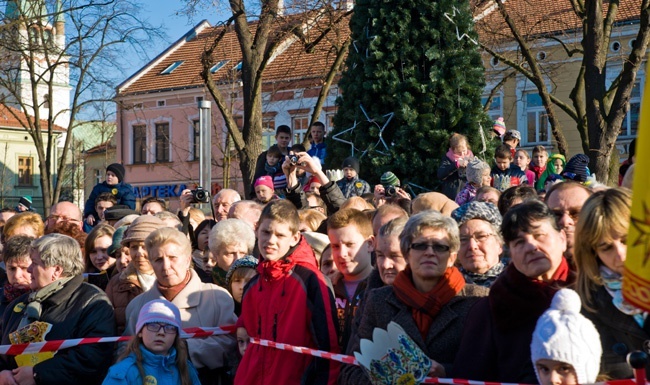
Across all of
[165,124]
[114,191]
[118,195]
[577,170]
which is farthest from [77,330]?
[165,124]

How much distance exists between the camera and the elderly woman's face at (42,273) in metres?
6.56

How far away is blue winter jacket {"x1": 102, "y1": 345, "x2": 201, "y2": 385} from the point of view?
5723mm

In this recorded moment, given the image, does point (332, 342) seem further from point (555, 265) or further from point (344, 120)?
point (344, 120)

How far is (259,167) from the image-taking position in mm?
12391

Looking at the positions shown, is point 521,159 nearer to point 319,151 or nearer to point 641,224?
point 319,151

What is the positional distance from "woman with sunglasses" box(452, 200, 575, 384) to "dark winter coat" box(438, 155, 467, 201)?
5311mm

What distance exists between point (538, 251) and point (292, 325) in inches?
71.8

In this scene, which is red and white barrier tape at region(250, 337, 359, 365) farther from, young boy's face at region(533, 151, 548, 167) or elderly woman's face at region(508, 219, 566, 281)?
young boy's face at region(533, 151, 548, 167)

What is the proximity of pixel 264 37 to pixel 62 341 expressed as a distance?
14182mm

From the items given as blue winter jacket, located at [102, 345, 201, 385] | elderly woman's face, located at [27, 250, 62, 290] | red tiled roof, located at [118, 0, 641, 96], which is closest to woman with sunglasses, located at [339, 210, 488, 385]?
blue winter jacket, located at [102, 345, 201, 385]

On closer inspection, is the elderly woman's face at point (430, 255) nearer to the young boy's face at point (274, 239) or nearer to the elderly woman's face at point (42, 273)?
the young boy's face at point (274, 239)

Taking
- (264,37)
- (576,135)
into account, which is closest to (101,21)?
(264,37)

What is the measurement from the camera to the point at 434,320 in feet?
16.3

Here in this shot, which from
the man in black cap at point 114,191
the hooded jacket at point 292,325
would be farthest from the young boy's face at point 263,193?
the hooded jacket at point 292,325
